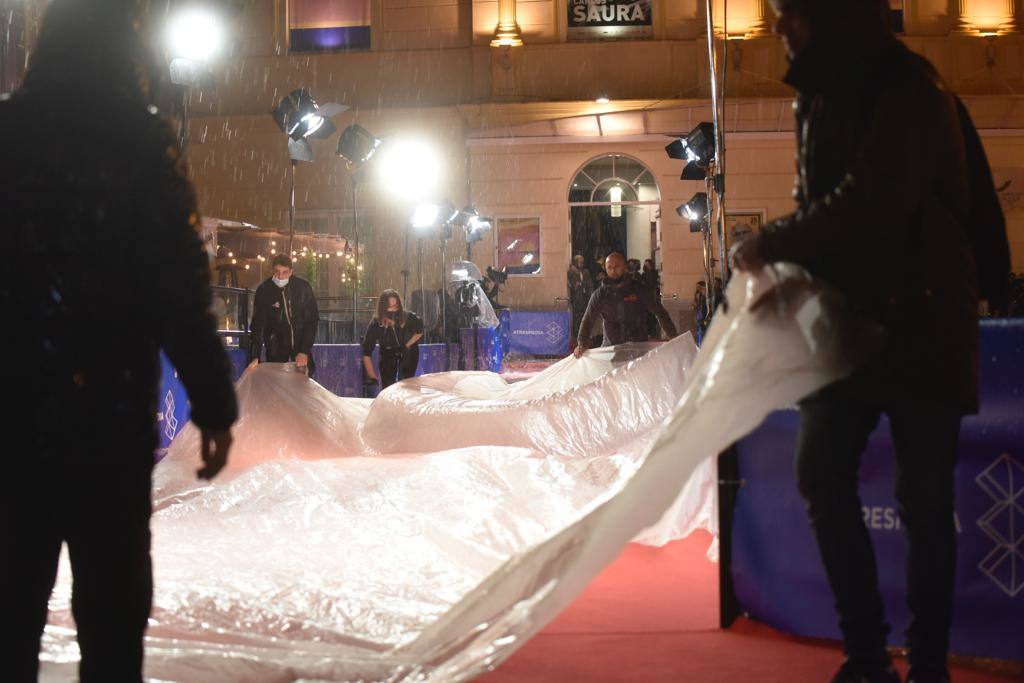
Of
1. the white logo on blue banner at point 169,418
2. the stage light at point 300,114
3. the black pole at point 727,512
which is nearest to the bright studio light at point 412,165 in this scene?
the stage light at point 300,114

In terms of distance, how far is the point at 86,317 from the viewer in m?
1.71

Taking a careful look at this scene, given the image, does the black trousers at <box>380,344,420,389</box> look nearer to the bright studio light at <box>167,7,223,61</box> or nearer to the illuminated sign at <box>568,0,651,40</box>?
the bright studio light at <box>167,7,223,61</box>


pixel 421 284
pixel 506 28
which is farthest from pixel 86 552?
pixel 506 28

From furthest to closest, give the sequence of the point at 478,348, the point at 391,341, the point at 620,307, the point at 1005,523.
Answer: the point at 478,348
the point at 391,341
the point at 620,307
the point at 1005,523

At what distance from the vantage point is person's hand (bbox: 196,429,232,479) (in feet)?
6.32

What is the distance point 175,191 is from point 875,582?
1631mm

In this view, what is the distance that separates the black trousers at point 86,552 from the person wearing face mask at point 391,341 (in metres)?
9.69

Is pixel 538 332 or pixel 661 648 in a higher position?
pixel 661 648

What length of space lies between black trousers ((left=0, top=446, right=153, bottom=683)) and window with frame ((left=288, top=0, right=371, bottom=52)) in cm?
2096

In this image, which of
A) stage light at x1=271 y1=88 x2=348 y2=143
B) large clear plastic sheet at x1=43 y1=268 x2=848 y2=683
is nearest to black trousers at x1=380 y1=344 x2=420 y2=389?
stage light at x1=271 y1=88 x2=348 y2=143

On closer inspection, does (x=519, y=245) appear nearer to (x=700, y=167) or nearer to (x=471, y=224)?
(x=471, y=224)

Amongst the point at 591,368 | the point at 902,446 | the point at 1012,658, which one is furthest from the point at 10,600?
the point at 591,368

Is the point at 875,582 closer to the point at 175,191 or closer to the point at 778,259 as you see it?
the point at 778,259

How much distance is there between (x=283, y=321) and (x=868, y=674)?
295 inches
